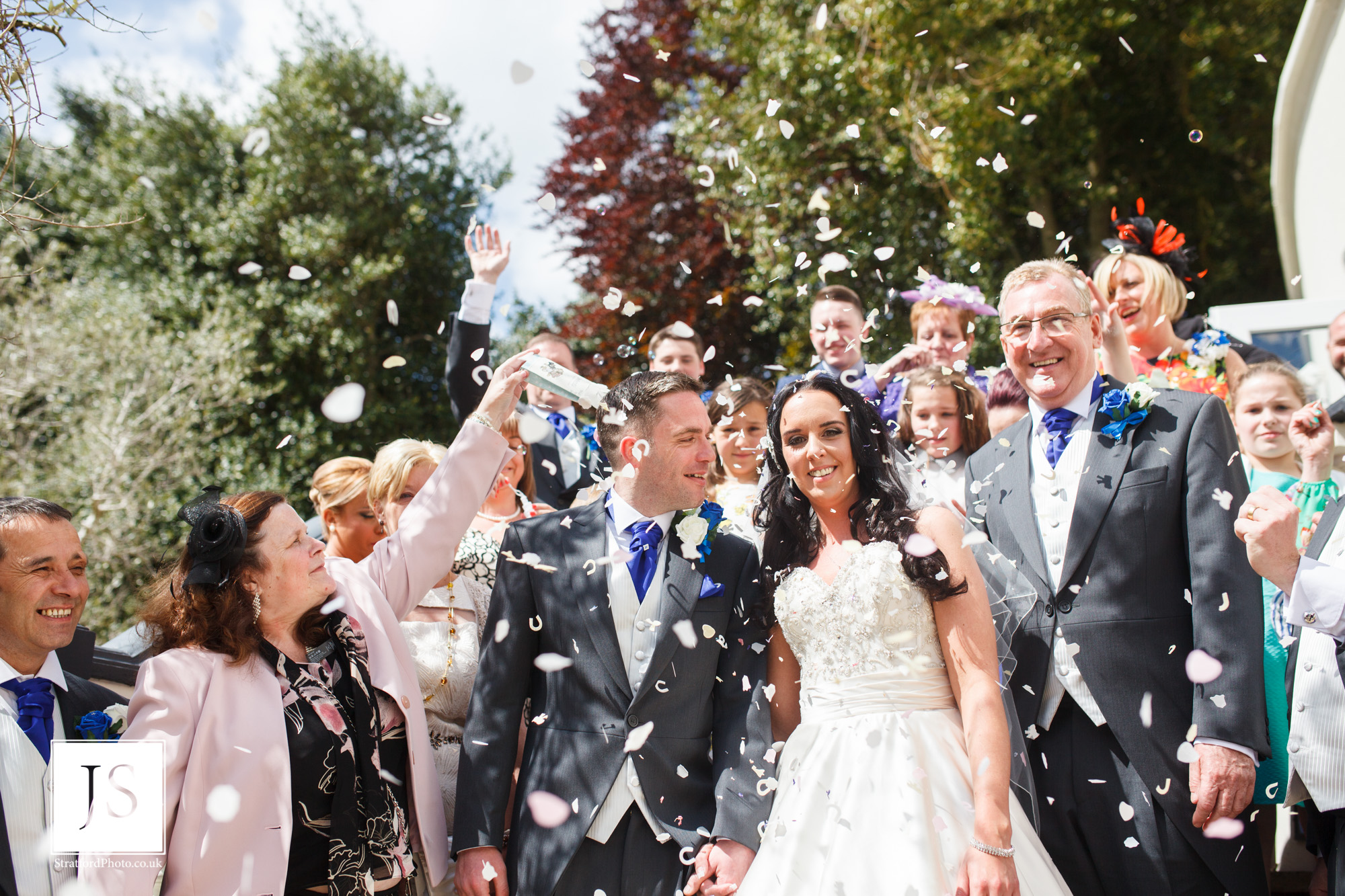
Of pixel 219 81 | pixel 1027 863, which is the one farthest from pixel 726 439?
pixel 219 81

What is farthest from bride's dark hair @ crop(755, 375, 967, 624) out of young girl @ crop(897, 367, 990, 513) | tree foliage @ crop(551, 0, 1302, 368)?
tree foliage @ crop(551, 0, 1302, 368)

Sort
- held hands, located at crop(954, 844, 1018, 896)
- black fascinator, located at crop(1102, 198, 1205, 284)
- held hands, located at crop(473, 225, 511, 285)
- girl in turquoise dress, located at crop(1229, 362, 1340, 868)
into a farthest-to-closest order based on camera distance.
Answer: black fascinator, located at crop(1102, 198, 1205, 284) < held hands, located at crop(473, 225, 511, 285) < girl in turquoise dress, located at crop(1229, 362, 1340, 868) < held hands, located at crop(954, 844, 1018, 896)

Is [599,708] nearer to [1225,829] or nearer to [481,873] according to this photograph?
[481,873]

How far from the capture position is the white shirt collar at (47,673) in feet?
8.88

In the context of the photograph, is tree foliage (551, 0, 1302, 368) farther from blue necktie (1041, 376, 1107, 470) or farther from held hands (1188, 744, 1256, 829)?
held hands (1188, 744, 1256, 829)

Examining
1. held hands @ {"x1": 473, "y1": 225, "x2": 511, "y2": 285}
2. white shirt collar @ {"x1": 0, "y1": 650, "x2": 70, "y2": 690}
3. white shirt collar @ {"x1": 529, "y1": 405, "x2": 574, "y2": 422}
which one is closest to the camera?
white shirt collar @ {"x1": 0, "y1": 650, "x2": 70, "y2": 690}

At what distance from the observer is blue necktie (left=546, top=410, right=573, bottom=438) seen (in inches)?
229

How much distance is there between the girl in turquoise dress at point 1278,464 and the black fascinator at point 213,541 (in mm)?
3143

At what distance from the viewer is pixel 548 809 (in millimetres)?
2775

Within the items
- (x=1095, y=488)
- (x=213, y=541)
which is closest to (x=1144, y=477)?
(x=1095, y=488)

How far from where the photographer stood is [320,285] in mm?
13250

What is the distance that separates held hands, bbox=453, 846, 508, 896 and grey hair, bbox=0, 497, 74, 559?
1.59 metres

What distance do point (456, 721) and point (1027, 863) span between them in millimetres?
2059

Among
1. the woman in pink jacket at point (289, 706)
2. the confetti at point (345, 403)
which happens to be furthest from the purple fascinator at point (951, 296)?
the confetti at point (345, 403)
